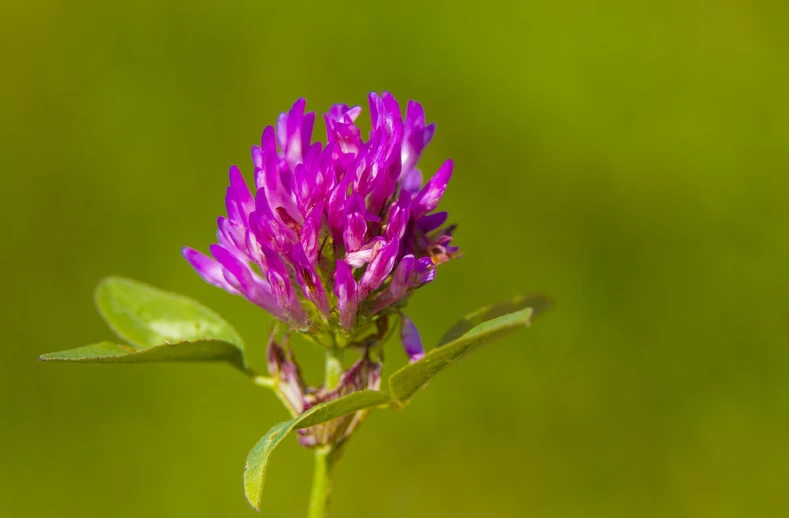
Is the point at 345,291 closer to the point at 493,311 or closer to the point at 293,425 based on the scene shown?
the point at 293,425

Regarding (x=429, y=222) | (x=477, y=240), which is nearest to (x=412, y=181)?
(x=429, y=222)

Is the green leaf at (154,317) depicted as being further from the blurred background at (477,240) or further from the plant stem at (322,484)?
the blurred background at (477,240)

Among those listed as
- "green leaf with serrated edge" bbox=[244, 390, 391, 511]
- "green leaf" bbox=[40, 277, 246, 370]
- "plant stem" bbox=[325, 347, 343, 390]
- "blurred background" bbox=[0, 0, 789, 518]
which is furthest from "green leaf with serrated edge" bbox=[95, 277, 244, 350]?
"blurred background" bbox=[0, 0, 789, 518]

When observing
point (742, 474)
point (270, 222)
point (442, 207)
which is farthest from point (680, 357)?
point (270, 222)

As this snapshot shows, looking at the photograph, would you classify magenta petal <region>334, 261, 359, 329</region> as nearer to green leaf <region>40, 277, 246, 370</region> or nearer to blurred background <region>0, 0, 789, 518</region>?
green leaf <region>40, 277, 246, 370</region>

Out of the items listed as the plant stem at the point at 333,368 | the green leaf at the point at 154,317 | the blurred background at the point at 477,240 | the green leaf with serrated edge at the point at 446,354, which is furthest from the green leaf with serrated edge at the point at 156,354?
the blurred background at the point at 477,240

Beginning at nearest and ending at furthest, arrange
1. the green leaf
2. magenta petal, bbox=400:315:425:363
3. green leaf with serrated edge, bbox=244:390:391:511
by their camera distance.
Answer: green leaf with serrated edge, bbox=244:390:391:511 < magenta petal, bbox=400:315:425:363 < the green leaf

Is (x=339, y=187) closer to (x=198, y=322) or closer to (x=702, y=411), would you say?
(x=198, y=322)
